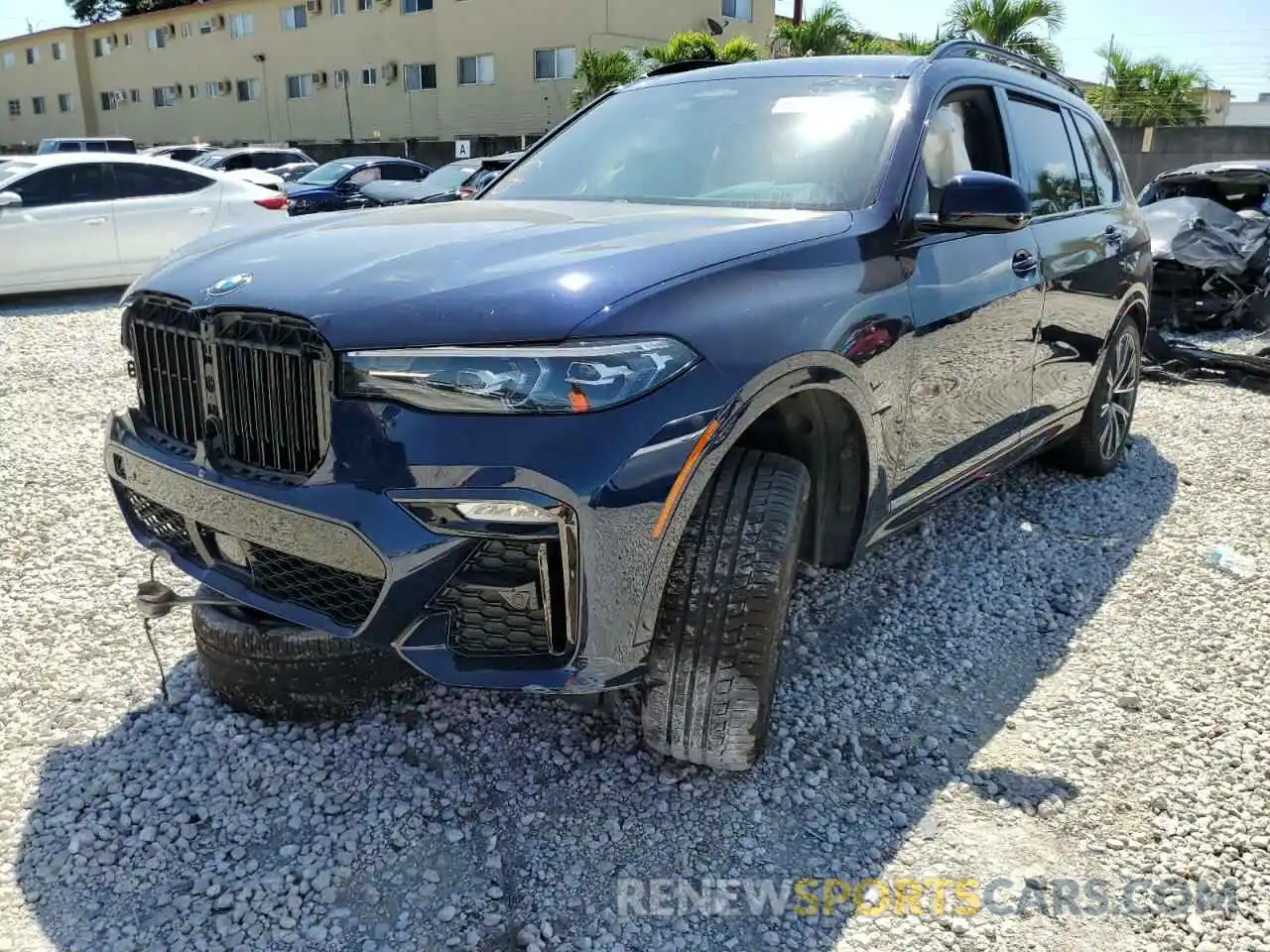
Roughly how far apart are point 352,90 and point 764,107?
35.2 m

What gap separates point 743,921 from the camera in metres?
2.17

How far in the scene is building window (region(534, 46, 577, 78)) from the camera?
28766mm

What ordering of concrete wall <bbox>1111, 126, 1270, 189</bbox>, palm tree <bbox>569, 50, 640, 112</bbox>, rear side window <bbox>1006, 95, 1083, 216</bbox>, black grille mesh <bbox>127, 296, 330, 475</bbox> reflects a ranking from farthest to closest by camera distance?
palm tree <bbox>569, 50, 640, 112</bbox>
concrete wall <bbox>1111, 126, 1270, 189</bbox>
rear side window <bbox>1006, 95, 1083, 216</bbox>
black grille mesh <bbox>127, 296, 330, 475</bbox>

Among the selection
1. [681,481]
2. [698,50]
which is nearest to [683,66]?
[681,481]

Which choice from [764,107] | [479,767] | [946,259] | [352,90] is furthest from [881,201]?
[352,90]

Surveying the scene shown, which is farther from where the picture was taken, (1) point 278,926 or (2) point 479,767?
(2) point 479,767

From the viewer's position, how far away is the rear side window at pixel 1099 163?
459 cm

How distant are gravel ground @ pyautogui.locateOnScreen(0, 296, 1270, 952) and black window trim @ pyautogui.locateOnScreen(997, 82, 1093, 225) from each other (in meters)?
1.47

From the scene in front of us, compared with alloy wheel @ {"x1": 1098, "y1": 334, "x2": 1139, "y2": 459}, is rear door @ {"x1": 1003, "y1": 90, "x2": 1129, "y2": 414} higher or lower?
higher

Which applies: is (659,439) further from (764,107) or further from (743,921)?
(764,107)

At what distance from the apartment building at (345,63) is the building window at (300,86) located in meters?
0.04

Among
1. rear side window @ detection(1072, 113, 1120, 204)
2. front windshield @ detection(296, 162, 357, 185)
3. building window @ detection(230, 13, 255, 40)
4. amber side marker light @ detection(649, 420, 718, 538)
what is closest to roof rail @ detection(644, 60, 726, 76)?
rear side window @ detection(1072, 113, 1120, 204)

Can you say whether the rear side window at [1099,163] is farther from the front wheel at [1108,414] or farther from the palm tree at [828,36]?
the palm tree at [828,36]

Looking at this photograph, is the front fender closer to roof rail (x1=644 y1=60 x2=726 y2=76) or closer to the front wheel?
roof rail (x1=644 y1=60 x2=726 y2=76)
